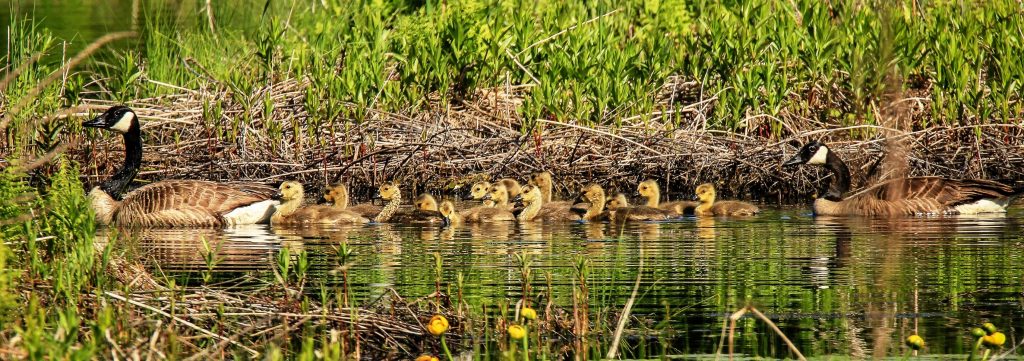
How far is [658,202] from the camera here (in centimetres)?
1694

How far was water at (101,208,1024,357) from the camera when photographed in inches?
317

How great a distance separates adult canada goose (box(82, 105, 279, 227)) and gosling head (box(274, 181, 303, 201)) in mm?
92

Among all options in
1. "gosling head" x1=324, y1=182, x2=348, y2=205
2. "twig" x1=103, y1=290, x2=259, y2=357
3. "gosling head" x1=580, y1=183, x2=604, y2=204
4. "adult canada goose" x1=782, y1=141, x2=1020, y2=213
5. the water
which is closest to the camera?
"twig" x1=103, y1=290, x2=259, y2=357

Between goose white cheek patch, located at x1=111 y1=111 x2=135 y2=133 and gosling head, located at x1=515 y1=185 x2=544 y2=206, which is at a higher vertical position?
goose white cheek patch, located at x1=111 y1=111 x2=135 y2=133

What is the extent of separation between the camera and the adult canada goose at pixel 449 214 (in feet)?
49.3

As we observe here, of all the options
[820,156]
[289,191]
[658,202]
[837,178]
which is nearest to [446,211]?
[289,191]

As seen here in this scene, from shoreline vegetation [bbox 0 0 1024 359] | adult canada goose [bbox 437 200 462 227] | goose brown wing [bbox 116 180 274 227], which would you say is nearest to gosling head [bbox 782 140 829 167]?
shoreline vegetation [bbox 0 0 1024 359]

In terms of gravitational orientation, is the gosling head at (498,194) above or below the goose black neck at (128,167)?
below

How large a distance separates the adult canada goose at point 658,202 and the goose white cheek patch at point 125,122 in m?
5.65

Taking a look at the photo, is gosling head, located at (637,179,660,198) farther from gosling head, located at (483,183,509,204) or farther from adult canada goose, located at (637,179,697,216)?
gosling head, located at (483,183,509,204)

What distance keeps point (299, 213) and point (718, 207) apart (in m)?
4.37

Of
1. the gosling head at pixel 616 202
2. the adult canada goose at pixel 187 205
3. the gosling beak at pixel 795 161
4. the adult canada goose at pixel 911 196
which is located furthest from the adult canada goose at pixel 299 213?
the adult canada goose at pixel 911 196

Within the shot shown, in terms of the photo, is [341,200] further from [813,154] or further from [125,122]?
[813,154]

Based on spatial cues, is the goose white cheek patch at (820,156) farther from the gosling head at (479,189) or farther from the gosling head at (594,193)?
the gosling head at (479,189)
